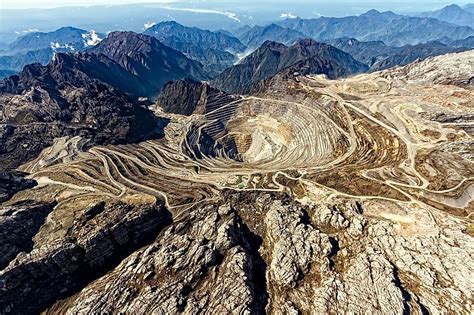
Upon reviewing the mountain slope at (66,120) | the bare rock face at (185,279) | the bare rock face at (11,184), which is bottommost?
the mountain slope at (66,120)

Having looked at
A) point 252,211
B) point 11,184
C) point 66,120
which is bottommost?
point 66,120

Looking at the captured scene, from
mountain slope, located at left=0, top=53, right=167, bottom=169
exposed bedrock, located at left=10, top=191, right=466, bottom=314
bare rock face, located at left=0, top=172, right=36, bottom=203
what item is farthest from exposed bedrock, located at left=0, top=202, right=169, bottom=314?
mountain slope, located at left=0, top=53, right=167, bottom=169

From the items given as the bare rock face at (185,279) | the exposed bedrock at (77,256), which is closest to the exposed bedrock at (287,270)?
the bare rock face at (185,279)

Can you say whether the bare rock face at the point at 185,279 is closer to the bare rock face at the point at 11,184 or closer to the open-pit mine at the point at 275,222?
the open-pit mine at the point at 275,222

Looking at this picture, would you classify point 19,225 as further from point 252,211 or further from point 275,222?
point 275,222

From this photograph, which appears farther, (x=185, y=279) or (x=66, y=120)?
(x=66, y=120)

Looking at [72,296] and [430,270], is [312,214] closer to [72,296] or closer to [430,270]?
[430,270]

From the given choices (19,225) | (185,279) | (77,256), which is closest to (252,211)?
(185,279)

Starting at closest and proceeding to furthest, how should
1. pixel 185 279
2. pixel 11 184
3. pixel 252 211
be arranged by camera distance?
pixel 185 279 < pixel 252 211 < pixel 11 184

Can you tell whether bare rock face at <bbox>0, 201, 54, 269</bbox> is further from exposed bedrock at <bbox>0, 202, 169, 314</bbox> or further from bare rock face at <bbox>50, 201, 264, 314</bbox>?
bare rock face at <bbox>50, 201, 264, 314</bbox>
